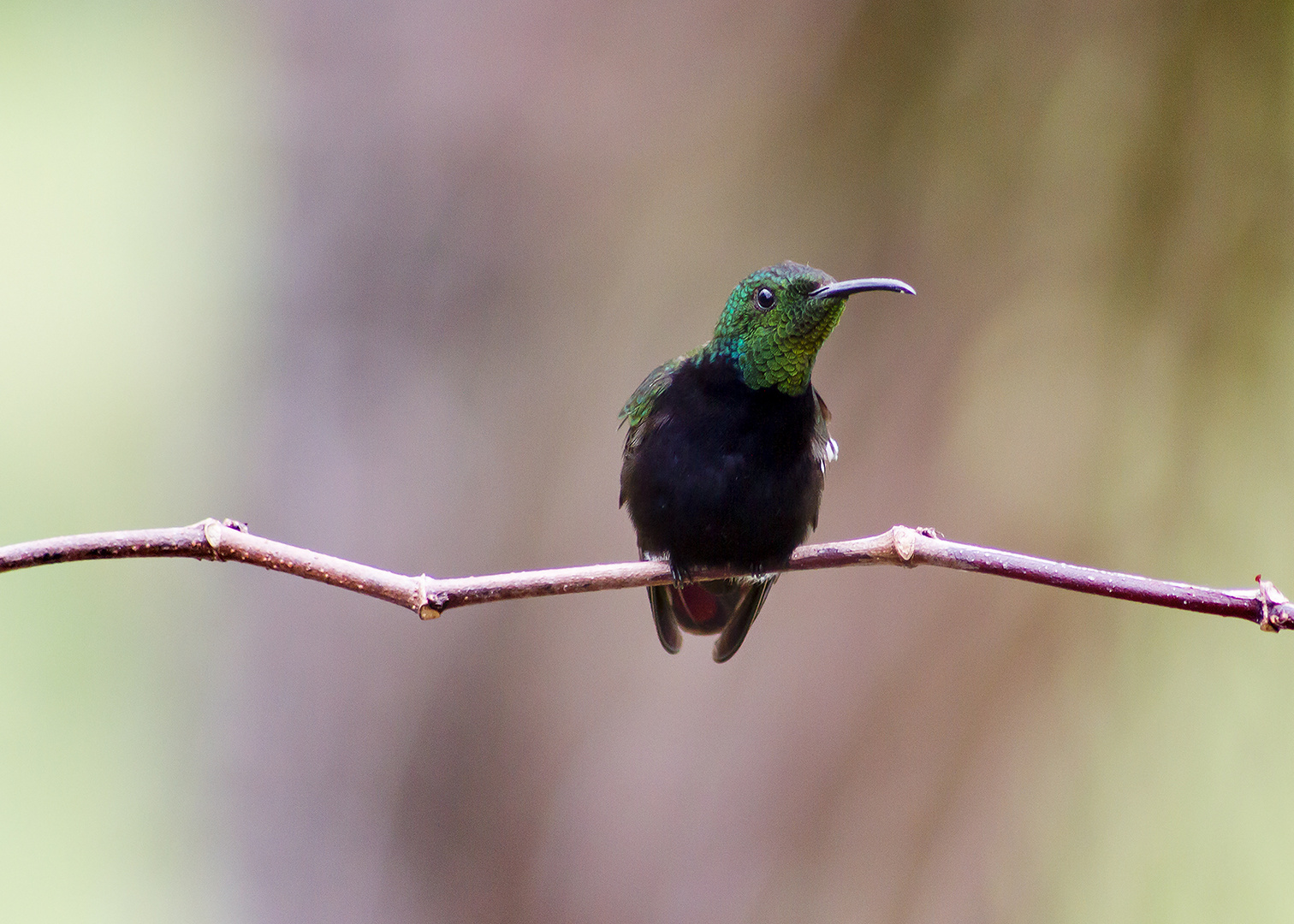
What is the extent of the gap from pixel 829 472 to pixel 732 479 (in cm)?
120

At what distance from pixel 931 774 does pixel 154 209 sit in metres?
3.89

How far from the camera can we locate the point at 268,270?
3.20 m

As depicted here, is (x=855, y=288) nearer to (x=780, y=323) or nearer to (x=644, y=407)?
(x=780, y=323)

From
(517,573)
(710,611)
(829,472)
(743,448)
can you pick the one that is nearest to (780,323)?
(743,448)

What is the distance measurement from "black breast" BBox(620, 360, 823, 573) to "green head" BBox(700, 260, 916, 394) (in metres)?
0.04

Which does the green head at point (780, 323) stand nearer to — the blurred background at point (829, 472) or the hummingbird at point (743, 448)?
the hummingbird at point (743, 448)

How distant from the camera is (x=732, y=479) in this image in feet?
5.97

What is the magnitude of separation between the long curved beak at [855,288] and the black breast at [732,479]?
11.9 inches

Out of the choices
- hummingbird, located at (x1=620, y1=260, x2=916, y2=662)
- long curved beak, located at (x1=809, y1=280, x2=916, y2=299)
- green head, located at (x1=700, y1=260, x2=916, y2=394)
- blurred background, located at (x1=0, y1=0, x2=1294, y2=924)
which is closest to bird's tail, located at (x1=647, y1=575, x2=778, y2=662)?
hummingbird, located at (x1=620, y1=260, x2=916, y2=662)

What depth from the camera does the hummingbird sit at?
1.74 metres

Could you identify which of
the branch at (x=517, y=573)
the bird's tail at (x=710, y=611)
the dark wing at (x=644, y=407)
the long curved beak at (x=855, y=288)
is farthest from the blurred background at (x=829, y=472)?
the branch at (x=517, y=573)

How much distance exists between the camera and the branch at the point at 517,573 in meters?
1.12

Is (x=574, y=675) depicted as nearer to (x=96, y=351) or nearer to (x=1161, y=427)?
(x=1161, y=427)

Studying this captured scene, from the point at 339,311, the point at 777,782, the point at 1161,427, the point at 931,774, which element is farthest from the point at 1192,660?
the point at 339,311
